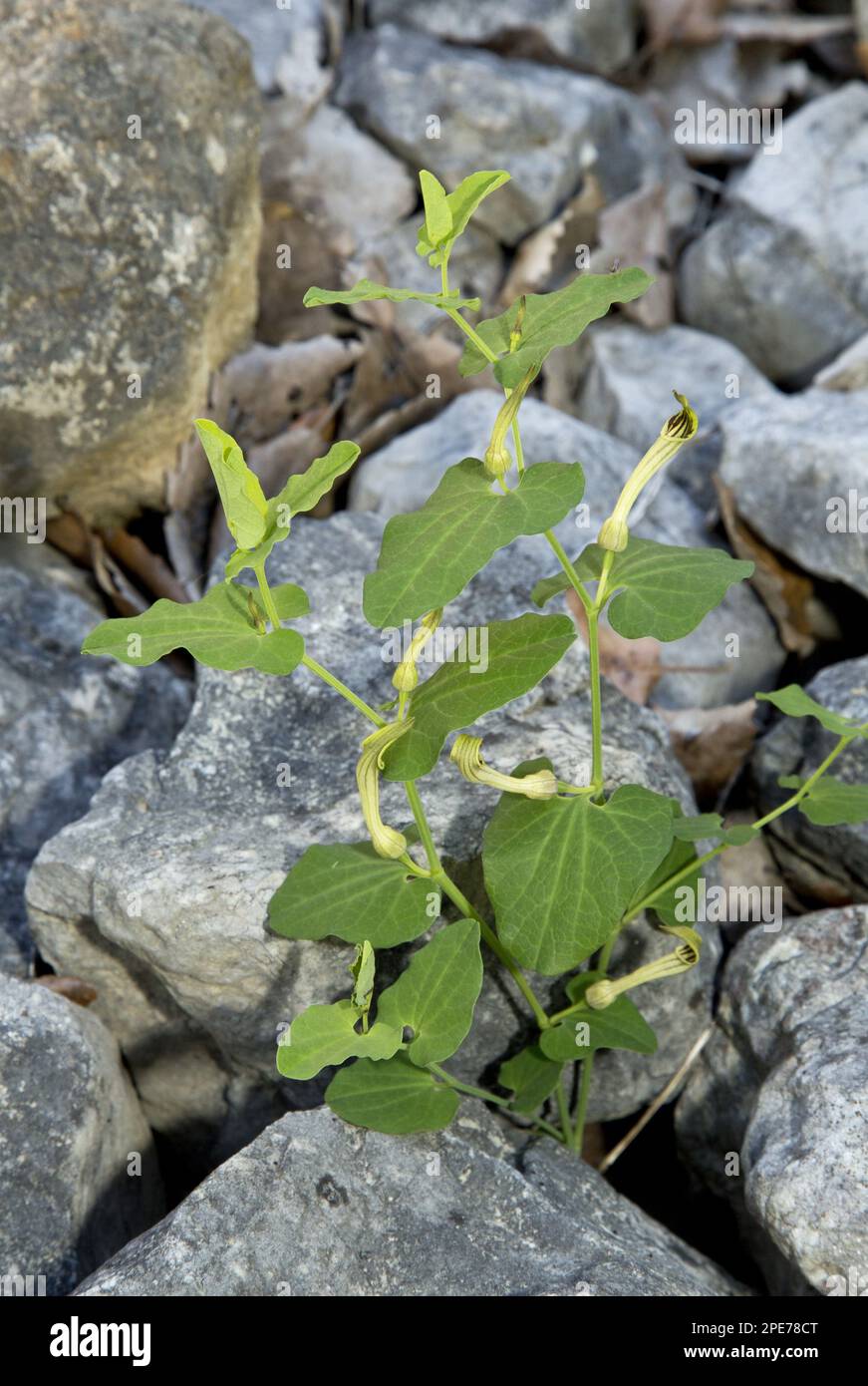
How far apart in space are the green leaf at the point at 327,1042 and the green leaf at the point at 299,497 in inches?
24.8

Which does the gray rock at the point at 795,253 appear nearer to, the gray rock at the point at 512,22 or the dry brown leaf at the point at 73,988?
the gray rock at the point at 512,22

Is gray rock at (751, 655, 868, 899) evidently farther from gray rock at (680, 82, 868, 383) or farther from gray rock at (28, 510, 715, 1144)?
gray rock at (680, 82, 868, 383)

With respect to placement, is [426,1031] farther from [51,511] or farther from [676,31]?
[676,31]

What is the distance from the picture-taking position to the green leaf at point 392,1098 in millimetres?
1896

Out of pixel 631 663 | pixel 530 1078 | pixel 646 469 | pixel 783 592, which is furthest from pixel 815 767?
pixel 646 469

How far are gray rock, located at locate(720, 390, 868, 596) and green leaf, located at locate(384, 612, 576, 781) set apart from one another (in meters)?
1.63

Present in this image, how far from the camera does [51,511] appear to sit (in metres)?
3.33

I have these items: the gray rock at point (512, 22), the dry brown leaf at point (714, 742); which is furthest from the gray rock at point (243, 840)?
the gray rock at point (512, 22)

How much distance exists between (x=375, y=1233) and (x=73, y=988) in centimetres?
90

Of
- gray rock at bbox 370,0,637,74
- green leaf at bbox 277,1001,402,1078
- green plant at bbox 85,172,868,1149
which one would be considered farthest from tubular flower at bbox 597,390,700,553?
gray rock at bbox 370,0,637,74

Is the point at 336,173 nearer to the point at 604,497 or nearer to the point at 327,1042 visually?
the point at 604,497

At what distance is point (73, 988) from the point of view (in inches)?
98.6

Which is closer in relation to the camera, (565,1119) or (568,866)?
(568,866)

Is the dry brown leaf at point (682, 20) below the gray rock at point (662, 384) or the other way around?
the other way around
